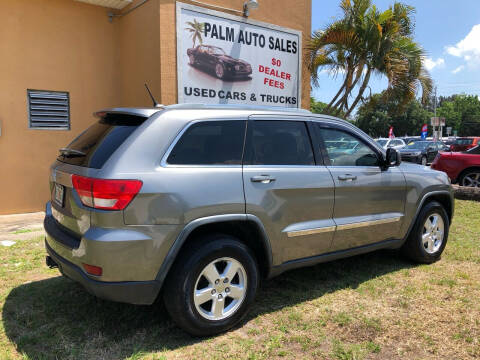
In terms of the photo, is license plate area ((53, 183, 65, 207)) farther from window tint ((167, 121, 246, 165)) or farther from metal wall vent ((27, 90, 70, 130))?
metal wall vent ((27, 90, 70, 130))

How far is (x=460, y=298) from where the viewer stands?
12.2 feet

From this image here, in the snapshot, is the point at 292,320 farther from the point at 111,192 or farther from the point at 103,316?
the point at 111,192

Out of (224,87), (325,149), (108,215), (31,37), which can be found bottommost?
(108,215)

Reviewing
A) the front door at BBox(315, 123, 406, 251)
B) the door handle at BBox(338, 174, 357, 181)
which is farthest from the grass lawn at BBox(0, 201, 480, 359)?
the door handle at BBox(338, 174, 357, 181)

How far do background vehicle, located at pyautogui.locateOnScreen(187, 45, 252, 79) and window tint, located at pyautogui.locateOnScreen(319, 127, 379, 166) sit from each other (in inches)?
178

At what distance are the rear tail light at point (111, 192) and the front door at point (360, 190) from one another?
6.24 ft

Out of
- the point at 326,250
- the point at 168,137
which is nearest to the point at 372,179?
the point at 326,250

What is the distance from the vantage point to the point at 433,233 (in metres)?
4.72

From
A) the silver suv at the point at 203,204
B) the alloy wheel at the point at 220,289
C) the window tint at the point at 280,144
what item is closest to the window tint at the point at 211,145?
the silver suv at the point at 203,204

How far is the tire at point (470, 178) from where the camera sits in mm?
9547

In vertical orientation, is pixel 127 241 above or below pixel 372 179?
Answer: below

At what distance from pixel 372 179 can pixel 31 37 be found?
273 inches

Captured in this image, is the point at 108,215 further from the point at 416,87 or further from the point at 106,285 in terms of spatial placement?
the point at 416,87

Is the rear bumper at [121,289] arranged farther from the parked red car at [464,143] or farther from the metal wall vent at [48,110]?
the parked red car at [464,143]
